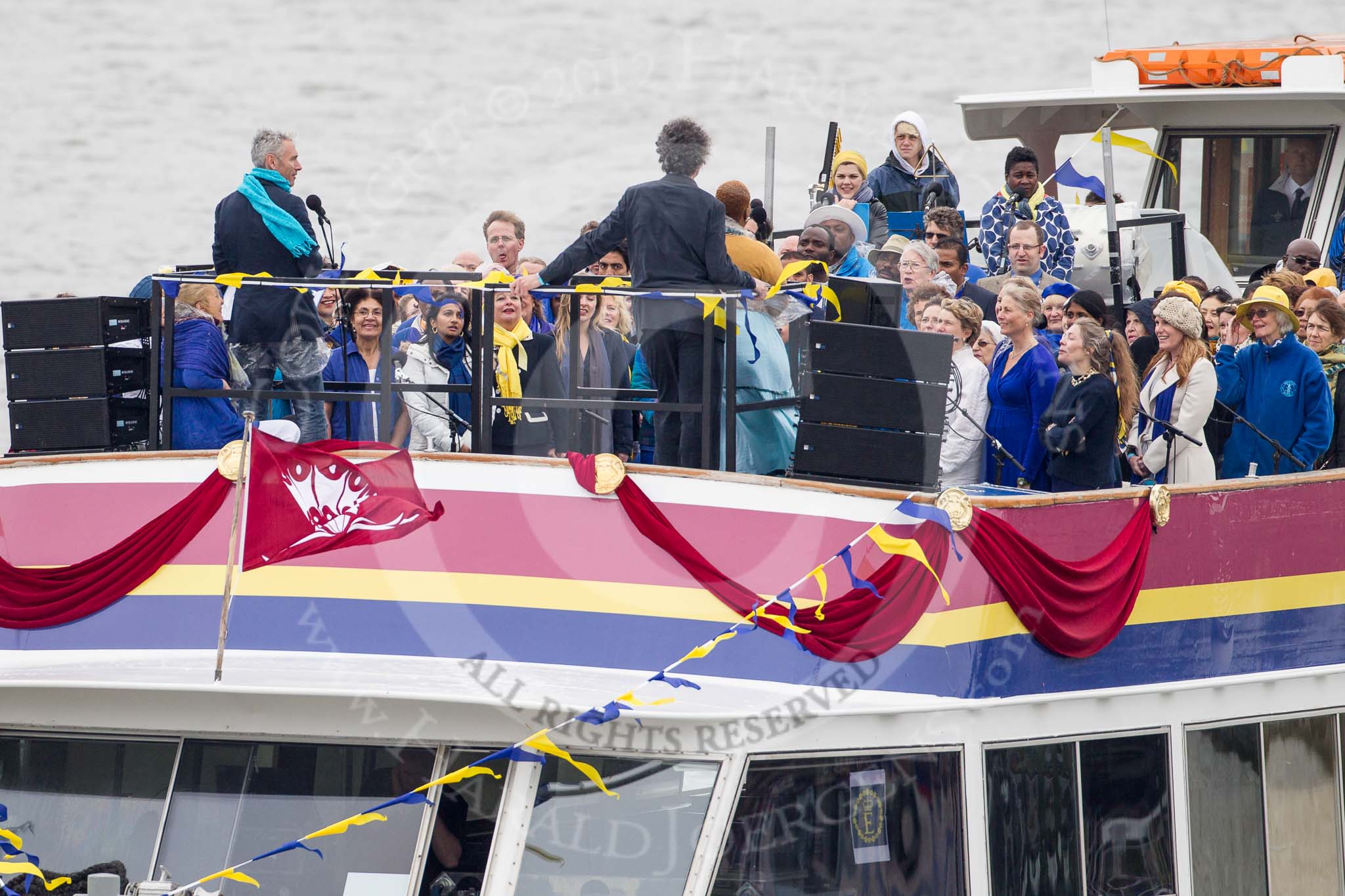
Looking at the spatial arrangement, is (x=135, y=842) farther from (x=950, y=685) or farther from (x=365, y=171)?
(x=365, y=171)

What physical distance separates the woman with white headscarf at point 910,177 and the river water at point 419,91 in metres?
19.1

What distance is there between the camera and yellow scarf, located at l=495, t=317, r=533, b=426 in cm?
716

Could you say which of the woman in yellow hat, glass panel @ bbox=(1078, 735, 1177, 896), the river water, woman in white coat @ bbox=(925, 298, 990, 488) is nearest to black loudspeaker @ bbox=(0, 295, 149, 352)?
woman in white coat @ bbox=(925, 298, 990, 488)

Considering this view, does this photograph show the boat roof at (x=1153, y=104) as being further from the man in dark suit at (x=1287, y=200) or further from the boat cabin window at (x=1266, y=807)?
the boat cabin window at (x=1266, y=807)

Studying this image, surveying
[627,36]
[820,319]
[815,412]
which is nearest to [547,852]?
[815,412]

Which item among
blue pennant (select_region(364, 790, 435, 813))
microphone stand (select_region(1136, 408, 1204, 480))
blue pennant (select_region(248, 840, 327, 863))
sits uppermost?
microphone stand (select_region(1136, 408, 1204, 480))

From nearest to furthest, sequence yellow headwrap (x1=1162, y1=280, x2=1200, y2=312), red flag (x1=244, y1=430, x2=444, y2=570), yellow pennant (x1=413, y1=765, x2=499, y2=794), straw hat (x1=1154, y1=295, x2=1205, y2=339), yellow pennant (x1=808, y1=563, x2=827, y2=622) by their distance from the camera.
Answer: yellow pennant (x1=413, y1=765, x2=499, y2=794)
red flag (x1=244, y1=430, x2=444, y2=570)
yellow pennant (x1=808, y1=563, x2=827, y2=622)
straw hat (x1=1154, y1=295, x2=1205, y2=339)
yellow headwrap (x1=1162, y1=280, x2=1200, y2=312)

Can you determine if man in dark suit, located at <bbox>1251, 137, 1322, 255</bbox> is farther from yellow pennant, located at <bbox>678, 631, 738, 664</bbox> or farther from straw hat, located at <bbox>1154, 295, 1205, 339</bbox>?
yellow pennant, located at <bbox>678, 631, 738, 664</bbox>

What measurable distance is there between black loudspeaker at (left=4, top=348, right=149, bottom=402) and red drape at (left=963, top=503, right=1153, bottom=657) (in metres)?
3.33

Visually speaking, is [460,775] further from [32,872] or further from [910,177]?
[910,177]

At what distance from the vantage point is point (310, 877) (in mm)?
6453

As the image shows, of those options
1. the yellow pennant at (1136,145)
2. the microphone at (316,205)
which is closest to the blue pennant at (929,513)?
the microphone at (316,205)

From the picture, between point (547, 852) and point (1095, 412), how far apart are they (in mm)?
2828

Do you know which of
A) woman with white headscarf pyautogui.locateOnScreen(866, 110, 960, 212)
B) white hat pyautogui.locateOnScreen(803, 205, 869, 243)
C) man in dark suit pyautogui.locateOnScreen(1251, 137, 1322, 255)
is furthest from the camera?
man in dark suit pyautogui.locateOnScreen(1251, 137, 1322, 255)
